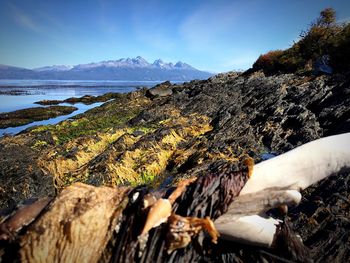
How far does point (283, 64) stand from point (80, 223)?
27.5m

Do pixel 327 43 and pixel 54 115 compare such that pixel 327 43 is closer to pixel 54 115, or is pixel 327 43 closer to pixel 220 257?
pixel 220 257

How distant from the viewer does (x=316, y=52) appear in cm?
2417

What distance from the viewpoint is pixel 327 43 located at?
923 inches

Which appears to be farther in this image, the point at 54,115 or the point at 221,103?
the point at 54,115

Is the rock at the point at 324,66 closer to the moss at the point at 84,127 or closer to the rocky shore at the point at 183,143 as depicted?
the rocky shore at the point at 183,143

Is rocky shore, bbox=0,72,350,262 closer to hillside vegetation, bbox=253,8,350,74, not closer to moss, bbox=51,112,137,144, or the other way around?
moss, bbox=51,112,137,144

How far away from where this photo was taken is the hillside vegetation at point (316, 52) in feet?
62.1

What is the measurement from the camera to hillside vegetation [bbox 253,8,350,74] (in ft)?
62.1

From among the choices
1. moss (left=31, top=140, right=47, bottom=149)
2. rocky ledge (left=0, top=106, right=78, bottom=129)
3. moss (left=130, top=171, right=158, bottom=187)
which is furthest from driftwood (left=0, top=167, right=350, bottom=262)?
rocky ledge (left=0, top=106, right=78, bottom=129)

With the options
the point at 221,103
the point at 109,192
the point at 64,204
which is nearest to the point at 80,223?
the point at 64,204

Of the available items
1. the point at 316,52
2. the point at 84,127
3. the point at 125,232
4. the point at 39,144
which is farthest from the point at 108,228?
the point at 316,52

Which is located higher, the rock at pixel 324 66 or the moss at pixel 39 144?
the rock at pixel 324 66

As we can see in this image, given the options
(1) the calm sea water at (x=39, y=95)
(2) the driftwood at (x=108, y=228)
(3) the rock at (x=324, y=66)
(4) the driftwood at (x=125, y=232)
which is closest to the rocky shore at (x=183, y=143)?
(3) the rock at (x=324, y=66)

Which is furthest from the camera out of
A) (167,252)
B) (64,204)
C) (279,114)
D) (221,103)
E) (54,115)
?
(54,115)
